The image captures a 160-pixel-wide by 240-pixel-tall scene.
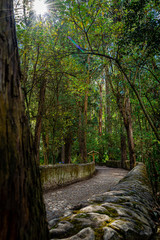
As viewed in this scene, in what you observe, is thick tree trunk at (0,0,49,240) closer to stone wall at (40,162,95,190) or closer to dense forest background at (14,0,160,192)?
dense forest background at (14,0,160,192)

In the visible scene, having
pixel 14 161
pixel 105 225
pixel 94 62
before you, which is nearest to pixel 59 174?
pixel 105 225

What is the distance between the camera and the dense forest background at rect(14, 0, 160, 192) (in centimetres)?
383

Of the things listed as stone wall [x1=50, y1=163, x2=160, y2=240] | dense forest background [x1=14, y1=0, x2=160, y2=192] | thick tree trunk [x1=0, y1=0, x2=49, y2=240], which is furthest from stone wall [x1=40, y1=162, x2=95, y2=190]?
thick tree trunk [x1=0, y1=0, x2=49, y2=240]

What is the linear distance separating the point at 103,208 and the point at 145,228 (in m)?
0.48

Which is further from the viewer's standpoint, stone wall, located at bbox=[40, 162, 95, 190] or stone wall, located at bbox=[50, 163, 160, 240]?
stone wall, located at bbox=[40, 162, 95, 190]

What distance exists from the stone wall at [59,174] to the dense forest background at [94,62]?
1.15 meters

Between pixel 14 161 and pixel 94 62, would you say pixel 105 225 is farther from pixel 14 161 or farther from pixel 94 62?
pixel 94 62

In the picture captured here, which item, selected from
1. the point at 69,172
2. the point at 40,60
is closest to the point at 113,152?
the point at 69,172

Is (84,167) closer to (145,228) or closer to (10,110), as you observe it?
(145,228)

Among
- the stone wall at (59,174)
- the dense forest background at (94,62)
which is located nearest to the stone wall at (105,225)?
the dense forest background at (94,62)

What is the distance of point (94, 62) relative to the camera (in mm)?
8016

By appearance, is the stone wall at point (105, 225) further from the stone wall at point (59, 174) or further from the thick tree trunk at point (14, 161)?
the stone wall at point (59, 174)

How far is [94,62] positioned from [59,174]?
18.4 ft

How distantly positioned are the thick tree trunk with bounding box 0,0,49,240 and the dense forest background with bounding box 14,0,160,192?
32 centimetres
